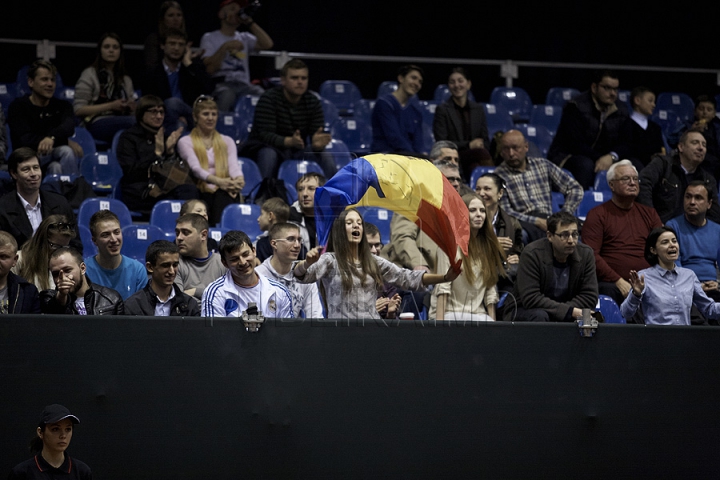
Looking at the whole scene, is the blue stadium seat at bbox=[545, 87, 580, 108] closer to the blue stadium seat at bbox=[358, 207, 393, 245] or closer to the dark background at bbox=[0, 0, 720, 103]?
the dark background at bbox=[0, 0, 720, 103]

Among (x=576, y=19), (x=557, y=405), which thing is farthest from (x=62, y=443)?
(x=576, y=19)

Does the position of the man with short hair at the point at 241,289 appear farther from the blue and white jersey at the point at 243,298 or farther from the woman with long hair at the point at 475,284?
the woman with long hair at the point at 475,284

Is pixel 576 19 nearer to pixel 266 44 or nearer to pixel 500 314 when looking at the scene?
pixel 266 44

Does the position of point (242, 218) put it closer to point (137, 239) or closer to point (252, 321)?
point (137, 239)

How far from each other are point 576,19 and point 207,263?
19.9 ft

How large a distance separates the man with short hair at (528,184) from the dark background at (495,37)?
3.14 m

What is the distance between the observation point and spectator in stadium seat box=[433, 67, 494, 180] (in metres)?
7.71

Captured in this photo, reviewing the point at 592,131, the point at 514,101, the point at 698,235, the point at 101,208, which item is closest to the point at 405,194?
the point at 101,208

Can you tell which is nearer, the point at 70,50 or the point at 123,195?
the point at 123,195

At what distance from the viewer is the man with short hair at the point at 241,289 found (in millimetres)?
4191

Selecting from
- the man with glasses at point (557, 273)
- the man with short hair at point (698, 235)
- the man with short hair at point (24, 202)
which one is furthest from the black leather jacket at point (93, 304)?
the man with short hair at point (698, 235)

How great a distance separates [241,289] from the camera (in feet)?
14.0

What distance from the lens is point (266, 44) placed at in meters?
8.44

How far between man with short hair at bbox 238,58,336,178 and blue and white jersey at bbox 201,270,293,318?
2.95 meters
